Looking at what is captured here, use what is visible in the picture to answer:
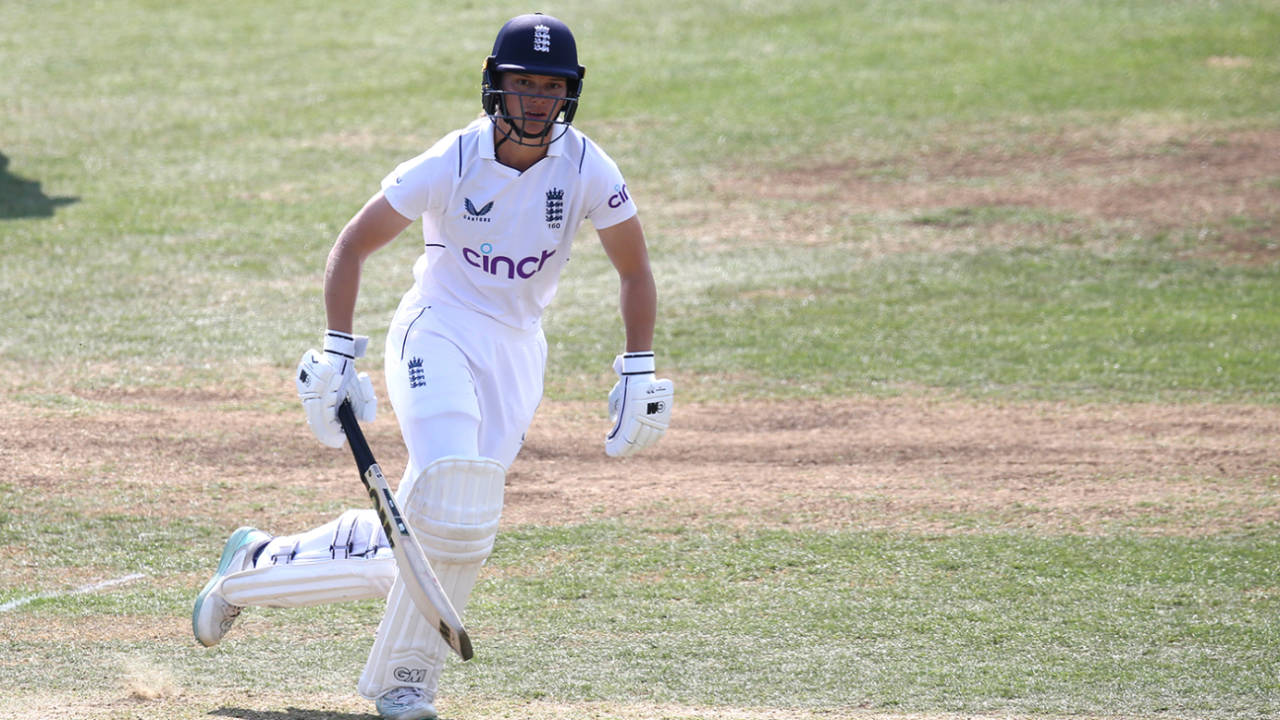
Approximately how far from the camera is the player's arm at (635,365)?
5.14 metres

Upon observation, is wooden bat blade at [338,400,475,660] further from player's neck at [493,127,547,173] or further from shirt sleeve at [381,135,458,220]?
player's neck at [493,127,547,173]

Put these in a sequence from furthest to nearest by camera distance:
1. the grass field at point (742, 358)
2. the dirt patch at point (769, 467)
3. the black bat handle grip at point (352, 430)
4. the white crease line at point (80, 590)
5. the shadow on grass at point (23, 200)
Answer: the shadow on grass at point (23, 200) → the dirt patch at point (769, 467) → the white crease line at point (80, 590) → the grass field at point (742, 358) → the black bat handle grip at point (352, 430)

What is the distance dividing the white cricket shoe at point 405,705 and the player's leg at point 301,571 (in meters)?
0.35

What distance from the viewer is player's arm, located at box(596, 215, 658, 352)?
17.1 ft

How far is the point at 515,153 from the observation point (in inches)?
197

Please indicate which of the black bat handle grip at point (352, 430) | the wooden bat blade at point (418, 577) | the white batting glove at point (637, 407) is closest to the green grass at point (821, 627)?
the wooden bat blade at point (418, 577)

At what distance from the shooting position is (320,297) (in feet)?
39.2

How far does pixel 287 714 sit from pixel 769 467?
4.02m

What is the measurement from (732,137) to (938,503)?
31.6 ft

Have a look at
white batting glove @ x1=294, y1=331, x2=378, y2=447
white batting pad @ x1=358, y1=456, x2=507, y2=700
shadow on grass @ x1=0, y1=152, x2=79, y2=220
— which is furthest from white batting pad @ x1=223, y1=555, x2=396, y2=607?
shadow on grass @ x1=0, y1=152, x2=79, y2=220

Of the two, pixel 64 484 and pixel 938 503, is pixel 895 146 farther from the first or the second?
pixel 64 484

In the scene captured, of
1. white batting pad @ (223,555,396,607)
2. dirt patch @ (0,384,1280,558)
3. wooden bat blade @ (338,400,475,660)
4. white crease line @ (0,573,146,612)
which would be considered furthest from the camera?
dirt patch @ (0,384,1280,558)

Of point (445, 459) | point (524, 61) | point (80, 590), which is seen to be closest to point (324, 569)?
point (445, 459)

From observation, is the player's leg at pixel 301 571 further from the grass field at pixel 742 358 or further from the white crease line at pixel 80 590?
the white crease line at pixel 80 590
